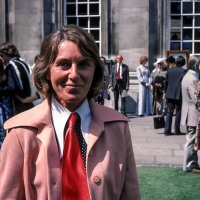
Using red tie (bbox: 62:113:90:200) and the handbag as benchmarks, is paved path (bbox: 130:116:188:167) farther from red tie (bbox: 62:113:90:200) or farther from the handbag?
red tie (bbox: 62:113:90:200)

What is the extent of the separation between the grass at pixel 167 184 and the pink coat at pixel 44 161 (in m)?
4.52

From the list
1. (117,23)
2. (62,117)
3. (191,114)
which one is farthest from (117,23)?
(62,117)

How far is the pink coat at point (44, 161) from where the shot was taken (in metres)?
2.43

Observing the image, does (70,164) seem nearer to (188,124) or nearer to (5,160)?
(5,160)

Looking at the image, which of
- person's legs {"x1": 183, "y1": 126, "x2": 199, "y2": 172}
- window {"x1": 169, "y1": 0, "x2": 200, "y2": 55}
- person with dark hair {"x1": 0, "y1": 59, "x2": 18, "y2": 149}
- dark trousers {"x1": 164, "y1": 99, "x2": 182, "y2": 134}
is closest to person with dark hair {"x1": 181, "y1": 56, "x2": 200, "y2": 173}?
person's legs {"x1": 183, "y1": 126, "x2": 199, "y2": 172}

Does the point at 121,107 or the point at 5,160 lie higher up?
the point at 5,160

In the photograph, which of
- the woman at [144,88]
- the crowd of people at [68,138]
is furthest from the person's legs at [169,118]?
the crowd of people at [68,138]

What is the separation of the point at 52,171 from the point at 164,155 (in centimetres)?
766

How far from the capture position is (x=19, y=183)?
2461 mm

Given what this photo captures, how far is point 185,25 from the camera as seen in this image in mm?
19281

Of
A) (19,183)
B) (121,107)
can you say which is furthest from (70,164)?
(121,107)

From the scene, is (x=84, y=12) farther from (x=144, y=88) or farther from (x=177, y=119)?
(x=177, y=119)

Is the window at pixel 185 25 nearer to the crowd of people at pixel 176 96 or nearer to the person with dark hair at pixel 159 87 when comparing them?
the crowd of people at pixel 176 96

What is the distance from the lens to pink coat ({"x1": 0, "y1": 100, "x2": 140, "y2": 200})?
2.43 metres
